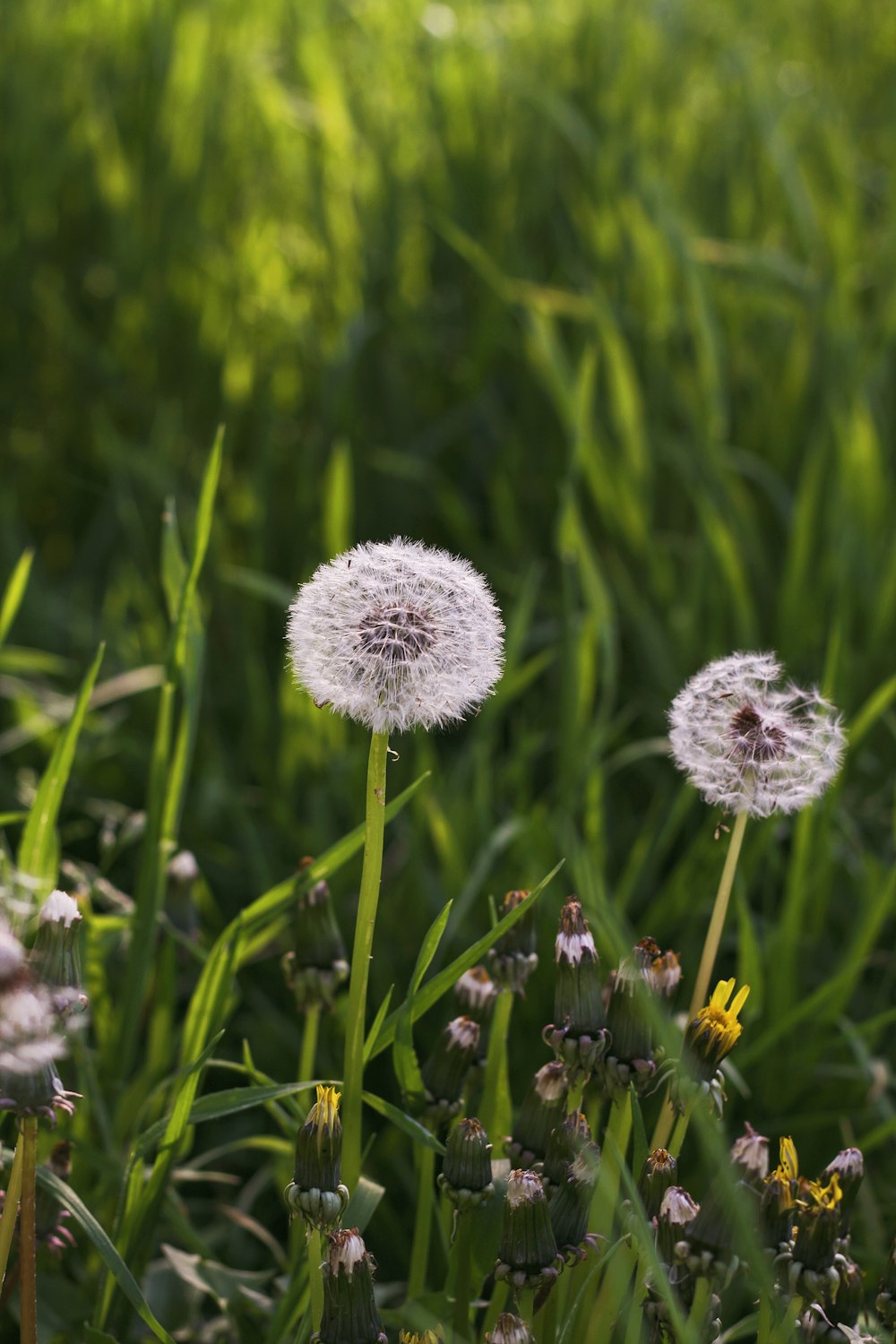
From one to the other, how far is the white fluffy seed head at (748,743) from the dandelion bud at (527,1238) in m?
0.31

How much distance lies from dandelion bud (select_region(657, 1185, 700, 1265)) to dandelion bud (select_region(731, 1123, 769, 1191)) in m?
0.04

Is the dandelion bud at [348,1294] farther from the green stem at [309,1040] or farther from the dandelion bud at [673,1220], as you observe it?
the green stem at [309,1040]

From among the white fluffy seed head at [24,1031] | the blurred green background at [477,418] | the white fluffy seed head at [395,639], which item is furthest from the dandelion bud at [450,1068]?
the blurred green background at [477,418]

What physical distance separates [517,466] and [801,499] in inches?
24.0

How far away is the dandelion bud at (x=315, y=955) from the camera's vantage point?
121 centimetres

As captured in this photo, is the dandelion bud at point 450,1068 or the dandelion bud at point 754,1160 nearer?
the dandelion bud at point 754,1160

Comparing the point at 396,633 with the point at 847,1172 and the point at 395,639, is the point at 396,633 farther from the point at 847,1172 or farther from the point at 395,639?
the point at 847,1172

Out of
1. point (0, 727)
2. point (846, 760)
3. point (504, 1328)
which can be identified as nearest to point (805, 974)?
point (846, 760)

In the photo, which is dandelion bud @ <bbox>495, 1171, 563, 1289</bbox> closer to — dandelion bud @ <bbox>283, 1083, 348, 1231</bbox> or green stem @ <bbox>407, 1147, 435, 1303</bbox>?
dandelion bud @ <bbox>283, 1083, 348, 1231</bbox>

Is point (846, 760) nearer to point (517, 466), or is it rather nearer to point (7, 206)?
point (517, 466)

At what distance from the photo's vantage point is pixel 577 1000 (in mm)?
1016

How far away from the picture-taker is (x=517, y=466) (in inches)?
109

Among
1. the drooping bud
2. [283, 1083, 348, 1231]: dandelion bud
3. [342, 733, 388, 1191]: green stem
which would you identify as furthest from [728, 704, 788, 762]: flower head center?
[283, 1083, 348, 1231]: dandelion bud

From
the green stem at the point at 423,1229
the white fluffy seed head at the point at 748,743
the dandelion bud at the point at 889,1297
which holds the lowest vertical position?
the green stem at the point at 423,1229
